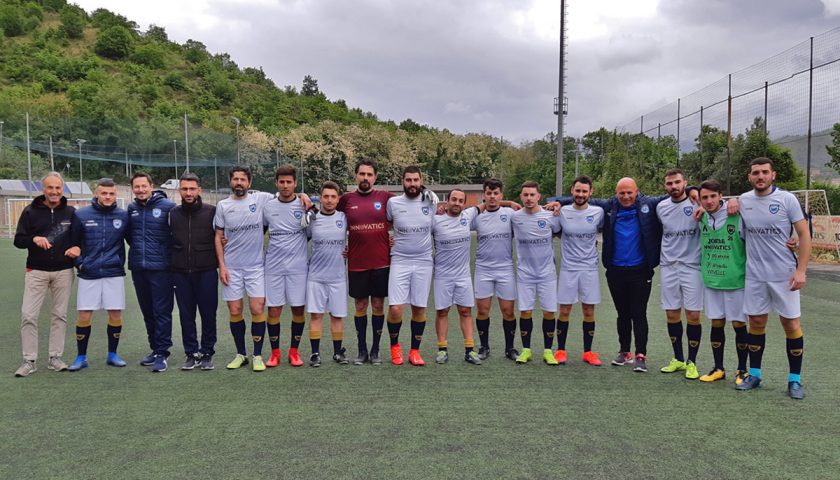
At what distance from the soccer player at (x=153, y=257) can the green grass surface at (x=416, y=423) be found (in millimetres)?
327

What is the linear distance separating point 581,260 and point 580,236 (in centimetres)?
22

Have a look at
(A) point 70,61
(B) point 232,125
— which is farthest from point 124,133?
(A) point 70,61

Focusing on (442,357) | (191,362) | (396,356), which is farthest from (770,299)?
(191,362)

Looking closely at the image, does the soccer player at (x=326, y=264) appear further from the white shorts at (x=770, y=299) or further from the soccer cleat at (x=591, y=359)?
the white shorts at (x=770, y=299)

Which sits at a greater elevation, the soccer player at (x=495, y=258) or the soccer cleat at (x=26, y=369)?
the soccer player at (x=495, y=258)

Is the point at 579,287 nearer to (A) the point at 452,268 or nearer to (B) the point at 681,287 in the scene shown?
(B) the point at 681,287

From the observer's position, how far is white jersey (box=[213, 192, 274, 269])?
5039 millimetres

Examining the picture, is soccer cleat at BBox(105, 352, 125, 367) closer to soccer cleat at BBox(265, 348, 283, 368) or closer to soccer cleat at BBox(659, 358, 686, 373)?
soccer cleat at BBox(265, 348, 283, 368)

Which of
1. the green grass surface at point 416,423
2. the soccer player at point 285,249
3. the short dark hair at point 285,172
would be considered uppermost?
the short dark hair at point 285,172

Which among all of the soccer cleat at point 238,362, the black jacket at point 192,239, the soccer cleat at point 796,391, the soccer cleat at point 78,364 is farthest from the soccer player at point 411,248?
the soccer cleat at point 796,391

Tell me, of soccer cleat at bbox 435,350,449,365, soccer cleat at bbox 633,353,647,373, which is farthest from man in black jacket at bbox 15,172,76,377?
soccer cleat at bbox 633,353,647,373

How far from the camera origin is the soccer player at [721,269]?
4523mm

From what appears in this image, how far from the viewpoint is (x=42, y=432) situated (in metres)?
3.59

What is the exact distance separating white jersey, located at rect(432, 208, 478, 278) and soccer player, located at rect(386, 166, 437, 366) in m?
0.10
